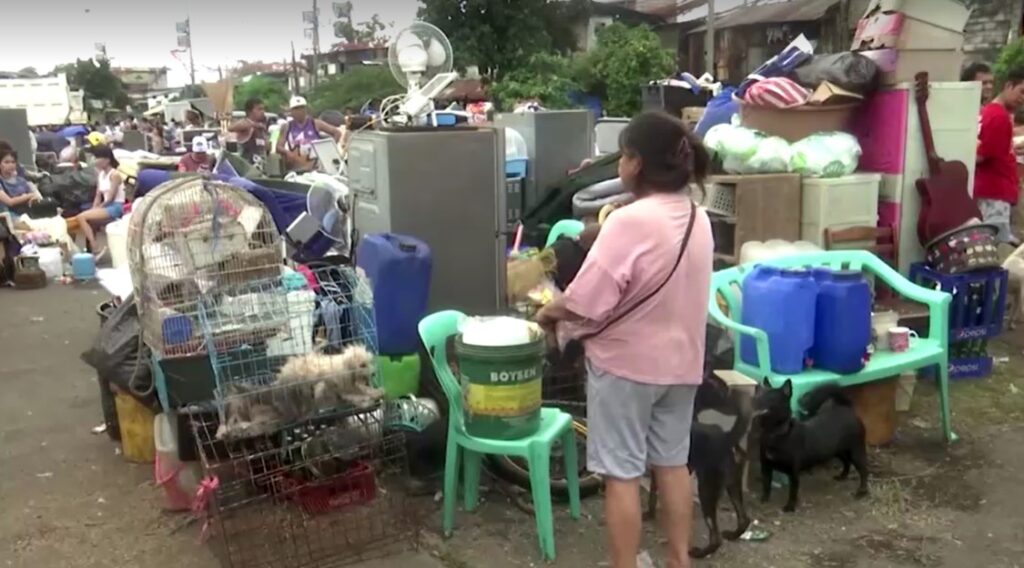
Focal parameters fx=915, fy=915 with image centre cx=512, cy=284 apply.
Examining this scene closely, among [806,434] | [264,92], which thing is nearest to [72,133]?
[264,92]

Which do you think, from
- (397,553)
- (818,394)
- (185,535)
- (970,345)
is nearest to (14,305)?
(185,535)

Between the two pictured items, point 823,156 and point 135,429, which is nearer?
point 135,429

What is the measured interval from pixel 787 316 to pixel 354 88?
2819cm

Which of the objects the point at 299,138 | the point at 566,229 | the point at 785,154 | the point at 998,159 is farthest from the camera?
the point at 299,138

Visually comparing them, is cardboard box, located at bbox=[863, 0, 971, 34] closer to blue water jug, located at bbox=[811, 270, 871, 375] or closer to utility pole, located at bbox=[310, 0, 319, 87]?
blue water jug, located at bbox=[811, 270, 871, 375]

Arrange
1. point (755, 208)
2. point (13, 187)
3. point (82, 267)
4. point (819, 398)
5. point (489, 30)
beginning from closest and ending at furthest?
point (819, 398) < point (755, 208) < point (82, 267) < point (13, 187) < point (489, 30)

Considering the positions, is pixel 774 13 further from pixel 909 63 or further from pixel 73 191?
pixel 909 63

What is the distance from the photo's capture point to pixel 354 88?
101 ft

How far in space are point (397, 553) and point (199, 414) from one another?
1.03 m

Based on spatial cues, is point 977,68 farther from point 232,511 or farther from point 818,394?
→ point 232,511

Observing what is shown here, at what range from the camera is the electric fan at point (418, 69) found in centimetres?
559

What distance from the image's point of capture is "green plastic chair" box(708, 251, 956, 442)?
434cm

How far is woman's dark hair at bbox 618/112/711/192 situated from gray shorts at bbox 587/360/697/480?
2.15ft

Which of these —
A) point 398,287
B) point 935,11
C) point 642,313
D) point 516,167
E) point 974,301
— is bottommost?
point 974,301
